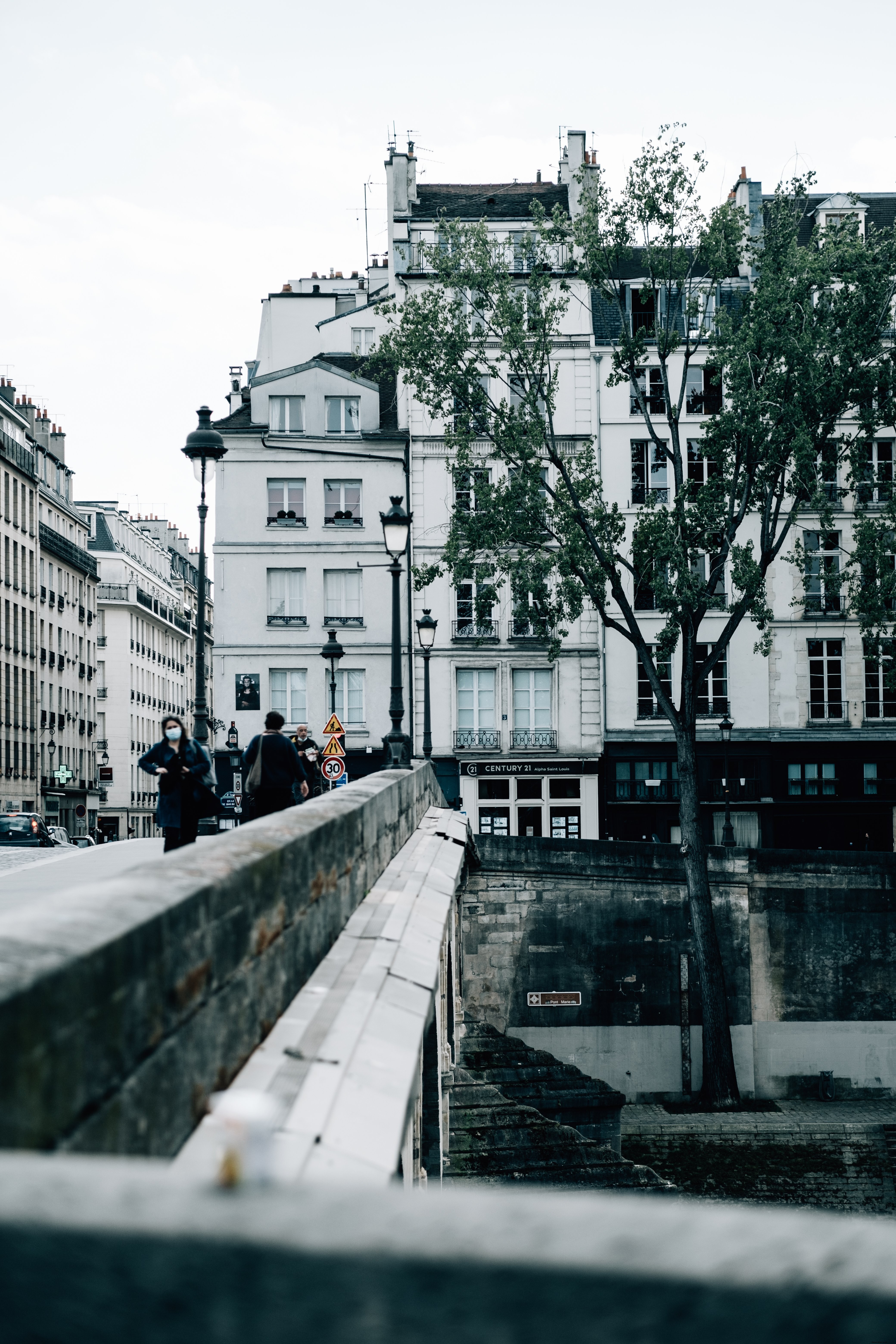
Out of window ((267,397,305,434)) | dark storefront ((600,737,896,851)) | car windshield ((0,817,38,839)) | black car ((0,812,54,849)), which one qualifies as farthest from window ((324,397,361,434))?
car windshield ((0,817,38,839))

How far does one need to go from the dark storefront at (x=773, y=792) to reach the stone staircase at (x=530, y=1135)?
1913cm

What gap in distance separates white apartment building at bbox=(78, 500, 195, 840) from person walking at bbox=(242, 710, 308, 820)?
7313cm

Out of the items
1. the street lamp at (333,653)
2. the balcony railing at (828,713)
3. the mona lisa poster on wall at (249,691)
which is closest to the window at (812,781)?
the balcony railing at (828,713)

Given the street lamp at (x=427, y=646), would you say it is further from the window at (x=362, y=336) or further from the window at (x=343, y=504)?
the window at (x=362, y=336)

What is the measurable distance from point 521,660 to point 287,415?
10.5 metres

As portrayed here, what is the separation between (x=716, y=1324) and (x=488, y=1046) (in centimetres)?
2676

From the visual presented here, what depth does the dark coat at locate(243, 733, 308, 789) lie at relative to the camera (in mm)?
13102

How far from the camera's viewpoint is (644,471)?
4516 cm

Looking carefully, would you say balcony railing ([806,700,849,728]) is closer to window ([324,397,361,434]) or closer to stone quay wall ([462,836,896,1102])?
stone quay wall ([462,836,896,1102])

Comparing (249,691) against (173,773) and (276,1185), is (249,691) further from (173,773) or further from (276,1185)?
(276,1185)

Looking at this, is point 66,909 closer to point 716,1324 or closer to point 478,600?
point 716,1324

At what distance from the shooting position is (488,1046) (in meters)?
27.1

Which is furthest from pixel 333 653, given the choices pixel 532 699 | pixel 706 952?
pixel 532 699

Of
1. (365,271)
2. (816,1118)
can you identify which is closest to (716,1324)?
(816,1118)
